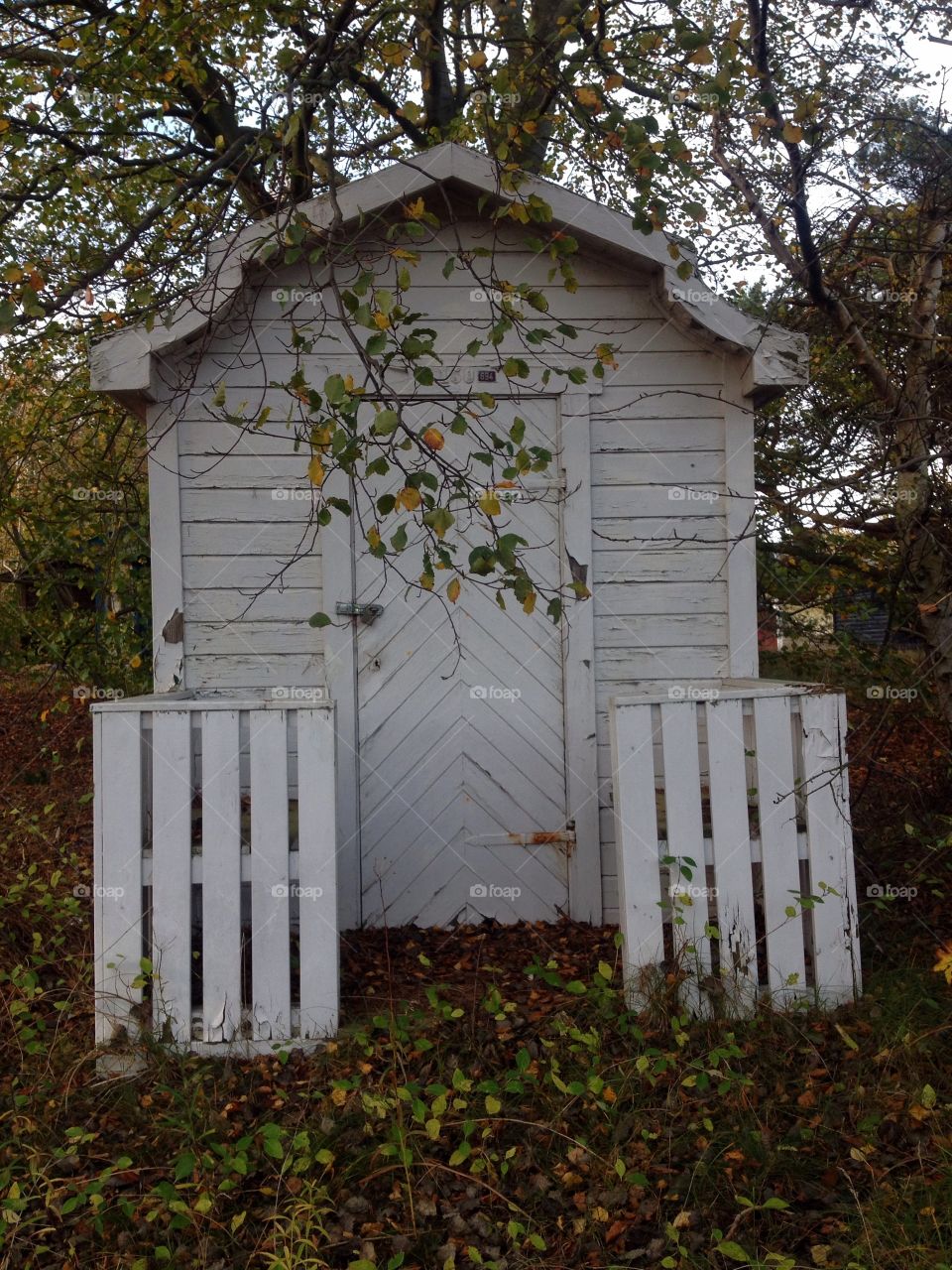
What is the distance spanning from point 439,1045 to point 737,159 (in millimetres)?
5417

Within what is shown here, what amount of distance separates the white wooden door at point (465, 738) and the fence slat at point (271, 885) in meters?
1.22

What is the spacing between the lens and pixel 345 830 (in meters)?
5.04

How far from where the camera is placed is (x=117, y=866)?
3.79m

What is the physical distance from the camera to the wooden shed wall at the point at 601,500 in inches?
197

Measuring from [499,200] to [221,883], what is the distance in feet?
10.9

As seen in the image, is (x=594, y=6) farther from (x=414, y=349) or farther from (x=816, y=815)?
(x=816, y=815)

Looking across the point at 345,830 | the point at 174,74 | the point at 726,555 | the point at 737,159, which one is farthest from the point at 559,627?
the point at 174,74

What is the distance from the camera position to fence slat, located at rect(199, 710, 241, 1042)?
3.83 meters
